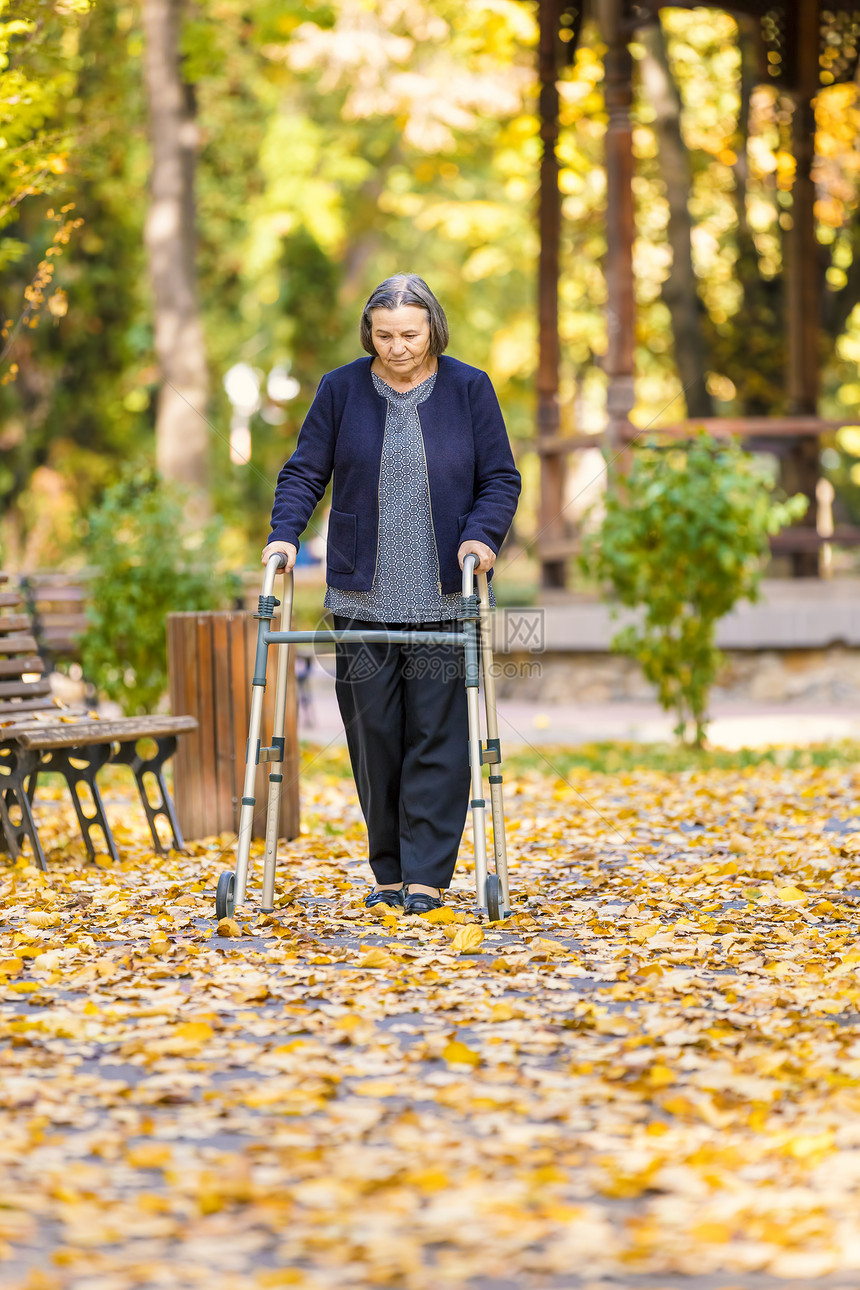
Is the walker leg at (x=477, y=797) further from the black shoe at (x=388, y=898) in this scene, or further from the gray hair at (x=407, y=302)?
the gray hair at (x=407, y=302)

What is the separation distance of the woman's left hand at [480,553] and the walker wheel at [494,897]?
2.97ft

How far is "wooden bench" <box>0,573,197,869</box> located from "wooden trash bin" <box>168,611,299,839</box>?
0.26m

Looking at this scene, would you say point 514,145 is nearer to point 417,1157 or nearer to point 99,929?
point 99,929

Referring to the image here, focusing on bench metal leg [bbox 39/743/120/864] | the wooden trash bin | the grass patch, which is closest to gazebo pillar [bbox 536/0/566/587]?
the grass patch

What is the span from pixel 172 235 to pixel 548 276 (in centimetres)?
333

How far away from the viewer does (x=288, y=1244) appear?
2539 mm

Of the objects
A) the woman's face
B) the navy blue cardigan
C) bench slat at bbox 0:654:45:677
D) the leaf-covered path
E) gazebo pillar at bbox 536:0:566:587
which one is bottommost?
the leaf-covered path

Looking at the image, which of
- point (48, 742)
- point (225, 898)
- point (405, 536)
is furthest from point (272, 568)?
point (48, 742)

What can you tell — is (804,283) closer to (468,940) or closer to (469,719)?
(469,719)

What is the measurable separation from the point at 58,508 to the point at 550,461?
9.61 metres

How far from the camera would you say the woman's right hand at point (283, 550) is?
479cm

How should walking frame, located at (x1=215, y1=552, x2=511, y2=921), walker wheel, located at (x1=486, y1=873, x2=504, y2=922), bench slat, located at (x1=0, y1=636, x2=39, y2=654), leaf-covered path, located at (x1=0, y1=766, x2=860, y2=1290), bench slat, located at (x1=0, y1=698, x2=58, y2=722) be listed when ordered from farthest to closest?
bench slat, located at (x1=0, y1=636, x2=39, y2=654)
bench slat, located at (x1=0, y1=698, x2=58, y2=722)
walker wheel, located at (x1=486, y1=873, x2=504, y2=922)
walking frame, located at (x1=215, y1=552, x2=511, y2=921)
leaf-covered path, located at (x1=0, y1=766, x2=860, y2=1290)

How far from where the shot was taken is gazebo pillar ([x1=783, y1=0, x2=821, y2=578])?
13430 mm

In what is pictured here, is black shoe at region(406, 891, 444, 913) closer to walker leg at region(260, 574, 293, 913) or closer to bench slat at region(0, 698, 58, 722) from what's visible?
walker leg at region(260, 574, 293, 913)
